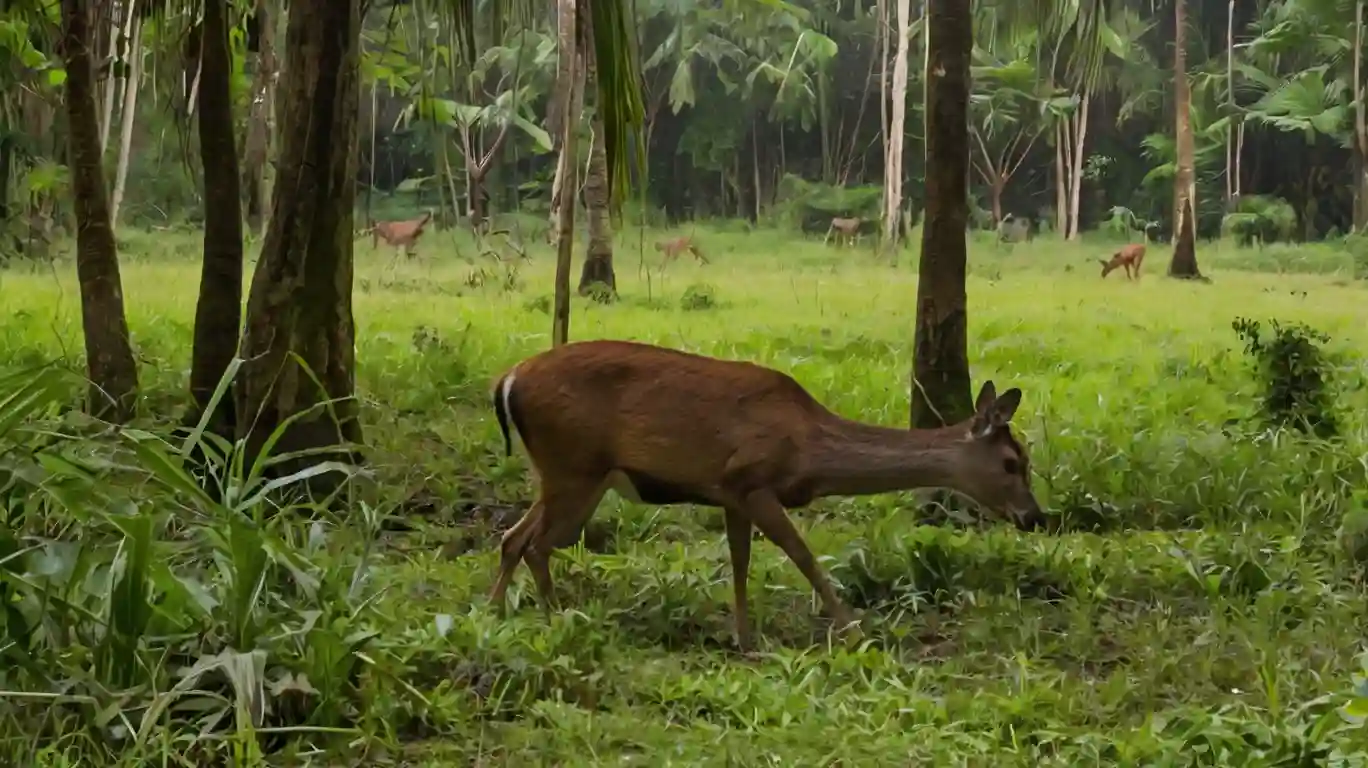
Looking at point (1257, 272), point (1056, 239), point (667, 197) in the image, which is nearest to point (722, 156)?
point (667, 197)

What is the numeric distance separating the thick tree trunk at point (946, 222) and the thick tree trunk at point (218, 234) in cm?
264

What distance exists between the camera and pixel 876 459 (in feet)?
14.0

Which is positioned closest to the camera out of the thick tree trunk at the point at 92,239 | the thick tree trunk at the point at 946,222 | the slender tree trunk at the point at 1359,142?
the thick tree trunk at the point at 946,222

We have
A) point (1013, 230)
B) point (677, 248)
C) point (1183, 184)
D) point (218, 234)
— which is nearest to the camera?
point (218, 234)

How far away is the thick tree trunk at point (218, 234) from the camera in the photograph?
6.00 meters

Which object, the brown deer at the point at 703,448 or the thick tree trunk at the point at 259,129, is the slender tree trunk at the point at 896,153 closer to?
the thick tree trunk at the point at 259,129

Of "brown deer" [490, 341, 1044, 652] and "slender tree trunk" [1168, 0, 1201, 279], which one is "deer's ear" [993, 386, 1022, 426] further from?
"slender tree trunk" [1168, 0, 1201, 279]

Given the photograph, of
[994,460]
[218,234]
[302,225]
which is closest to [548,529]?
[994,460]

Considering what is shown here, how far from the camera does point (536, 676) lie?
3299 millimetres

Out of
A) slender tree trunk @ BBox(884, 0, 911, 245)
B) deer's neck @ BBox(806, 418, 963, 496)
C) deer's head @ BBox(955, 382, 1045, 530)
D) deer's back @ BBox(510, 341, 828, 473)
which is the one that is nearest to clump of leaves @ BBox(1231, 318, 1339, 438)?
deer's head @ BBox(955, 382, 1045, 530)

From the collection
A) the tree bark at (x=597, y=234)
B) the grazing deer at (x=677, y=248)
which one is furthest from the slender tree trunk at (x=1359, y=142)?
the tree bark at (x=597, y=234)

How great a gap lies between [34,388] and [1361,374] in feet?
21.0

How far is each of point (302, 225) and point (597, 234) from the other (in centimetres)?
592

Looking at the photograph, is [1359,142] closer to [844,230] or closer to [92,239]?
[844,230]
